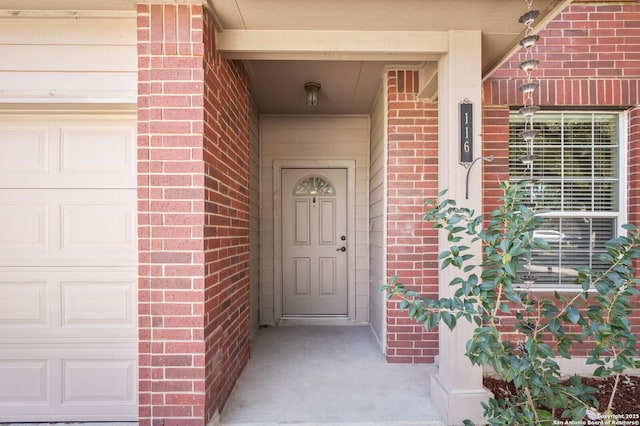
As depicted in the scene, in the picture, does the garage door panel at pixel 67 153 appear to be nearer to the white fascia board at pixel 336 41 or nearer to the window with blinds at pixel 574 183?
the white fascia board at pixel 336 41

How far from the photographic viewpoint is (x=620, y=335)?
1.49 m

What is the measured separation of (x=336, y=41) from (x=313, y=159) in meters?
2.13

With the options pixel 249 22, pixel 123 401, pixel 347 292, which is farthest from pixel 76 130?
pixel 347 292

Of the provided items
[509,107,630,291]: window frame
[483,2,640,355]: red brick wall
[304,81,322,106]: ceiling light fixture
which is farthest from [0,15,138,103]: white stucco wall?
[509,107,630,291]: window frame

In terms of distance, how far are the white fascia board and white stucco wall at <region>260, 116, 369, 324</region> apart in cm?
202

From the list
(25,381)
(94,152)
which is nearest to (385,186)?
(94,152)

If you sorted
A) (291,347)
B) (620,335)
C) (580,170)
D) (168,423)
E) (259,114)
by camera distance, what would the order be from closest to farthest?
(620,335) < (168,423) < (580,170) < (291,347) < (259,114)

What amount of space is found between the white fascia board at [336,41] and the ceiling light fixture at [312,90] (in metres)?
1.10

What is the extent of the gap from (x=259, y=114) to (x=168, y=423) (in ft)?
11.0

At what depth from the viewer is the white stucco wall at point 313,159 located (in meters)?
4.25

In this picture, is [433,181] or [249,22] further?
[433,181]

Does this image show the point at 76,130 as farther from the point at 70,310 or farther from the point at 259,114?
the point at 259,114

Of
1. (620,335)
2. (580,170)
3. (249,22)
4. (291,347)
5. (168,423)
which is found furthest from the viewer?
(291,347)

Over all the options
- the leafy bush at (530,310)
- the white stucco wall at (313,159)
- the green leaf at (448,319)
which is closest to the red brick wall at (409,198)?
the white stucco wall at (313,159)
